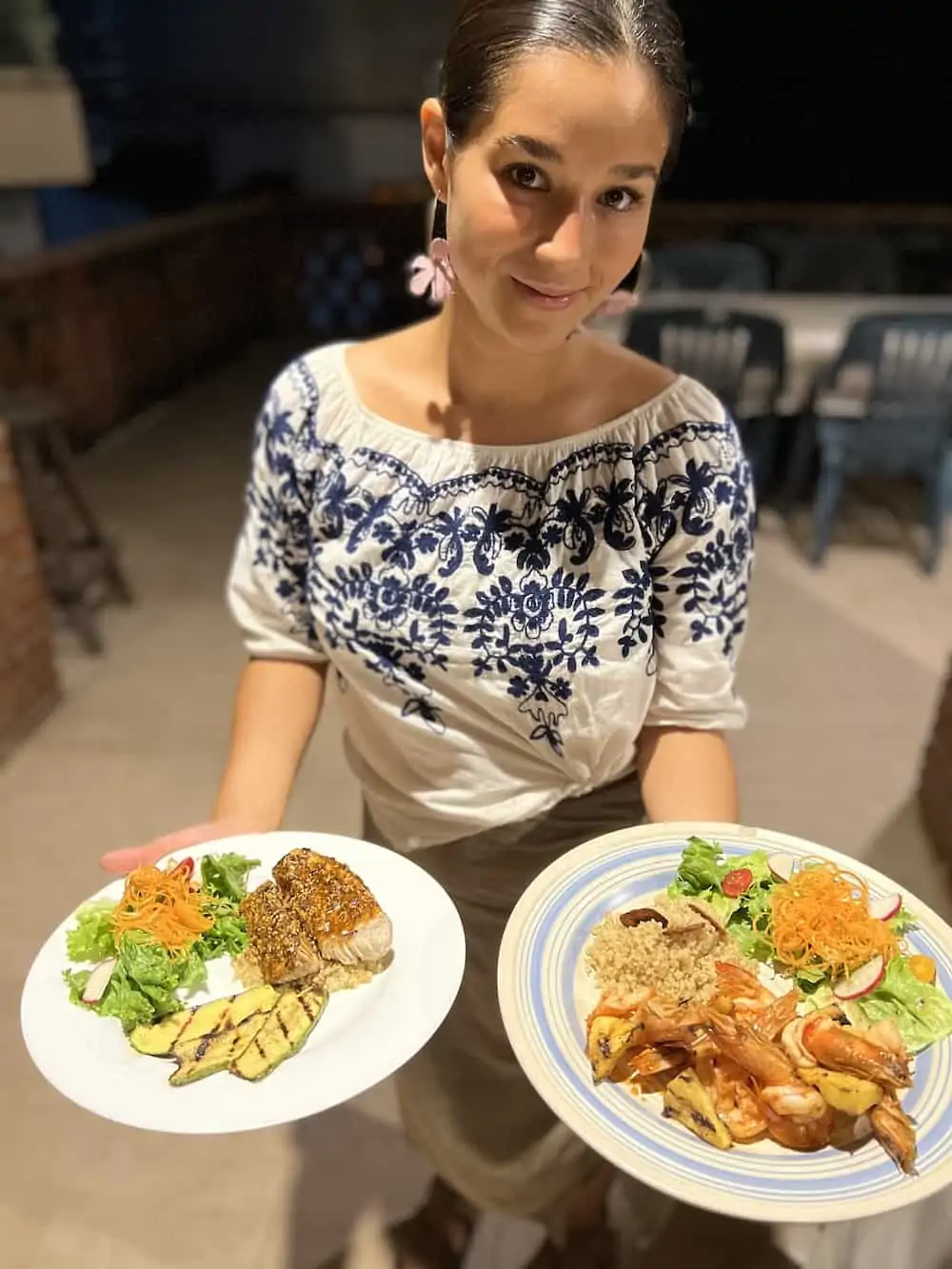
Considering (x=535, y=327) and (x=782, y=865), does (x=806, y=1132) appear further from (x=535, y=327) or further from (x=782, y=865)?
(x=535, y=327)

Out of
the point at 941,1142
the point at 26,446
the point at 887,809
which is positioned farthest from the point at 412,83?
the point at 941,1142

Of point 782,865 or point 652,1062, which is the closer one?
point 652,1062

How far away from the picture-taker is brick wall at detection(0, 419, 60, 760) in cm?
247

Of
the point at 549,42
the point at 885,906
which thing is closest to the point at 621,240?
the point at 549,42

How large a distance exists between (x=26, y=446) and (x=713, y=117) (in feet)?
14.8

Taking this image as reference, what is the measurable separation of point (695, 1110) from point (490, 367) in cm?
63

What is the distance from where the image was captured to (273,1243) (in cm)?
127

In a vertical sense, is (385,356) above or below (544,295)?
below

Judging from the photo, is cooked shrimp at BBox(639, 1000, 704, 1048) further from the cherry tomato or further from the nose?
the nose

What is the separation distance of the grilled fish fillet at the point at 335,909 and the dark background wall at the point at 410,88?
225 inches

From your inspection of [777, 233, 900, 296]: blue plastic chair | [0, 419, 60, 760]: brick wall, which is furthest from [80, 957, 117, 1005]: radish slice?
[777, 233, 900, 296]: blue plastic chair

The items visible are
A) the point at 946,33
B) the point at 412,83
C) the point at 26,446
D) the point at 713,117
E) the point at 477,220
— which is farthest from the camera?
the point at 412,83

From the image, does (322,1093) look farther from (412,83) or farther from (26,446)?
(412,83)

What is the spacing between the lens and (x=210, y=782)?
8.00 ft
